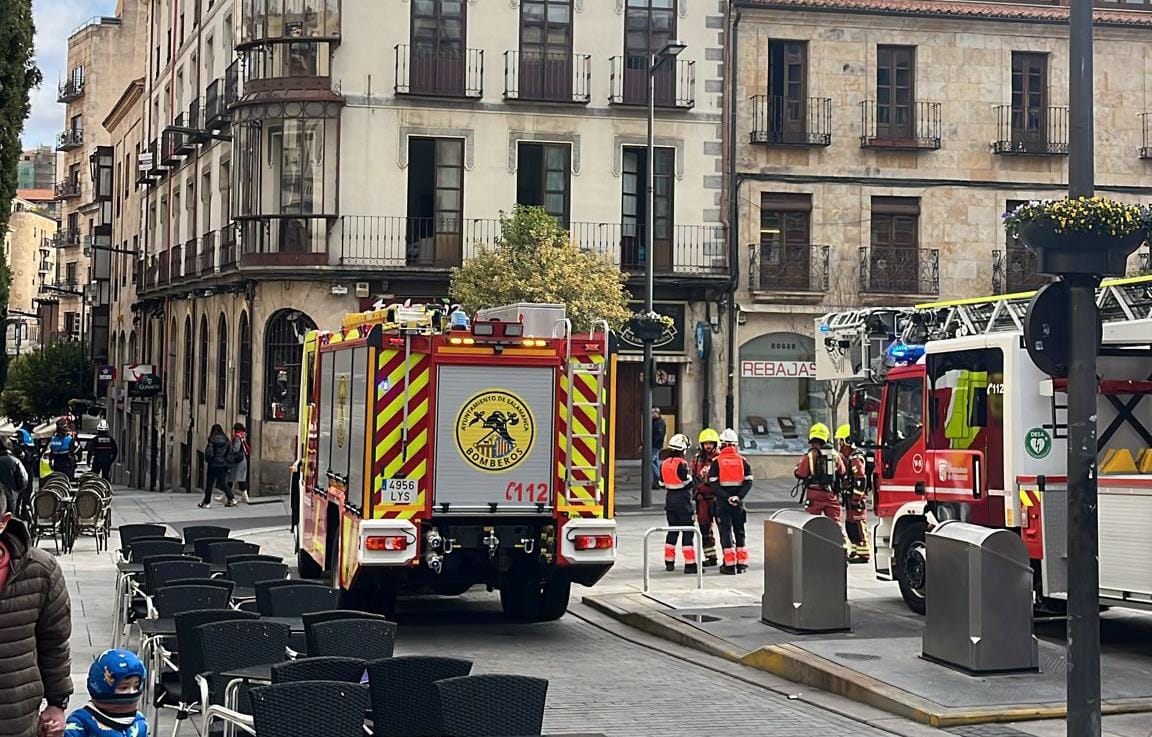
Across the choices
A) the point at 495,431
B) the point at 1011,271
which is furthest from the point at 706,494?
the point at 1011,271

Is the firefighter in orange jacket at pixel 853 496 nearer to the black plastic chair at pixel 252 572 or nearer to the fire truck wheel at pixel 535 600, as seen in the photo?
the fire truck wheel at pixel 535 600

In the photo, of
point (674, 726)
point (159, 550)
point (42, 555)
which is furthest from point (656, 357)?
point (42, 555)

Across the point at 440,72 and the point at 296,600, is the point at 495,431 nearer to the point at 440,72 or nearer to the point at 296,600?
the point at 296,600

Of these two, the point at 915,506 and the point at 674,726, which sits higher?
the point at 915,506

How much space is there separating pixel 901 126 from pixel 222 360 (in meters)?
17.9

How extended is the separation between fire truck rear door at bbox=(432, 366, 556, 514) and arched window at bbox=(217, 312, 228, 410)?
2597cm

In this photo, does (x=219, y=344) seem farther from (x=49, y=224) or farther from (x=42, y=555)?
(x=49, y=224)

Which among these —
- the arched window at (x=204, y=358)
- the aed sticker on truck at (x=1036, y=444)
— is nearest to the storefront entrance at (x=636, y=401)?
the arched window at (x=204, y=358)

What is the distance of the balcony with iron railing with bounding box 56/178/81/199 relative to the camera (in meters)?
92.4

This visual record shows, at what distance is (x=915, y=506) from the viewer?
15.9m

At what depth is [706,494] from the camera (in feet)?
63.4

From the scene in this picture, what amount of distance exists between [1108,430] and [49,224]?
12030 centimetres

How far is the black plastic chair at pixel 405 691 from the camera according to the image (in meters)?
7.37

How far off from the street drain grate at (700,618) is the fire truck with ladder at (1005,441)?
2050 mm
